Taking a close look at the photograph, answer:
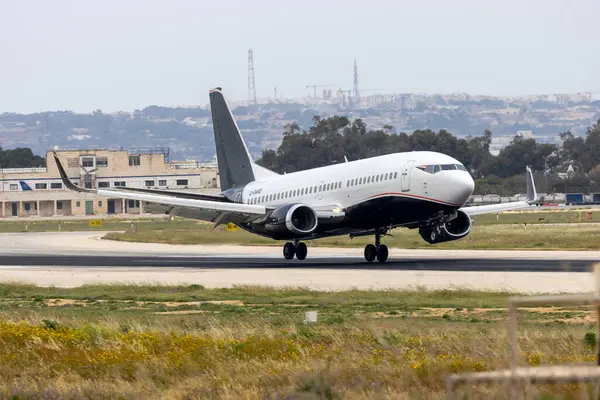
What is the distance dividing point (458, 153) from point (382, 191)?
140 m

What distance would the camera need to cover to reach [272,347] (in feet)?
63.1

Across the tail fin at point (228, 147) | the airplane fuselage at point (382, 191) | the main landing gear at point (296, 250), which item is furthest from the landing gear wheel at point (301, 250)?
the tail fin at point (228, 147)

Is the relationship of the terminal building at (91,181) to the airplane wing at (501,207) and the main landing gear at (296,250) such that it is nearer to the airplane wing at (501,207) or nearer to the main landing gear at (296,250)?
the airplane wing at (501,207)

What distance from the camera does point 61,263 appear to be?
52219 mm

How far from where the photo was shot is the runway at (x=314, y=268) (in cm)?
3584

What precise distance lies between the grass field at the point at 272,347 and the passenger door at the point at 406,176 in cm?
1337

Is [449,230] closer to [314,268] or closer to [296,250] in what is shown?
[314,268]

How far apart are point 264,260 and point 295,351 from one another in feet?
107

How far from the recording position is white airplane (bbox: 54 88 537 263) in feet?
143

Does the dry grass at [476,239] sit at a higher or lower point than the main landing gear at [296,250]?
lower

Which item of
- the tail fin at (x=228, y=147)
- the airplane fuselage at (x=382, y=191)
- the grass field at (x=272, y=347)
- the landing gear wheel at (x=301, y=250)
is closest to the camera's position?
the grass field at (x=272, y=347)

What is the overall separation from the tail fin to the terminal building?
108 m

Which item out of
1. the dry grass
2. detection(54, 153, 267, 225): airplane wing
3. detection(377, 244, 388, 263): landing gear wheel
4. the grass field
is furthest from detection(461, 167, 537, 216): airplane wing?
the grass field

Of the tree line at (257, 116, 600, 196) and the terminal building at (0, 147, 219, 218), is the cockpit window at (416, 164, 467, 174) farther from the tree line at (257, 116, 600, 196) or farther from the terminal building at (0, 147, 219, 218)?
the terminal building at (0, 147, 219, 218)
